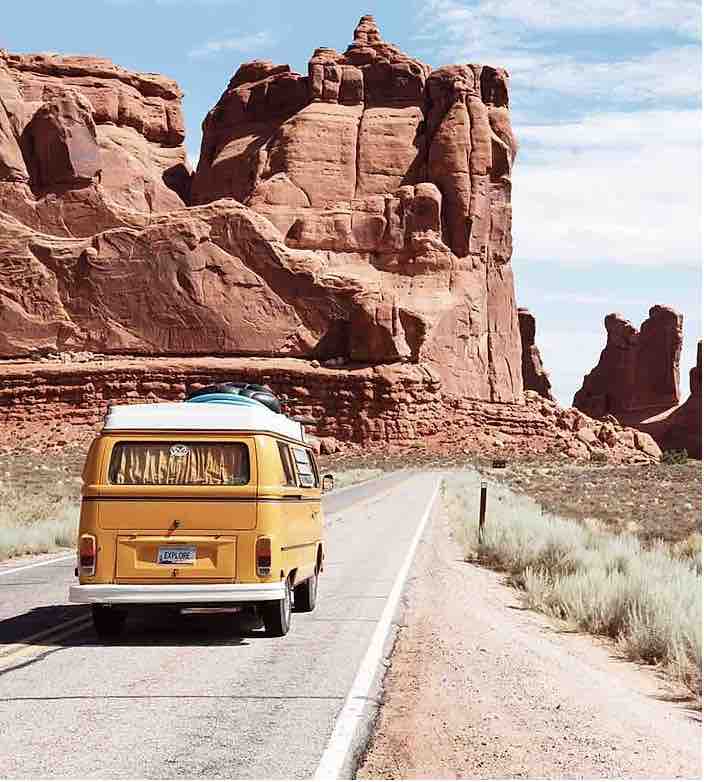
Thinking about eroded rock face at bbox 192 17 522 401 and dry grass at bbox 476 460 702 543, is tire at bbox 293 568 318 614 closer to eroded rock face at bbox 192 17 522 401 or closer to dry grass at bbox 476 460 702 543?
dry grass at bbox 476 460 702 543

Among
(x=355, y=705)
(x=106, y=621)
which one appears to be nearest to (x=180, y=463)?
(x=106, y=621)

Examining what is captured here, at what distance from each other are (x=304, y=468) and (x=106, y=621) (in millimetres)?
3416

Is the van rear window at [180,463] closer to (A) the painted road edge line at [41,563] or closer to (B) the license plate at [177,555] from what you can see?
(B) the license plate at [177,555]

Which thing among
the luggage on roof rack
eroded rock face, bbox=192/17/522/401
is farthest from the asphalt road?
eroded rock face, bbox=192/17/522/401

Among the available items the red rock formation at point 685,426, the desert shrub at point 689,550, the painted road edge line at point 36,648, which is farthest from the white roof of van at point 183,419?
the red rock formation at point 685,426

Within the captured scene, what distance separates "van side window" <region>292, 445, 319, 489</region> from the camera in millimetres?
13242

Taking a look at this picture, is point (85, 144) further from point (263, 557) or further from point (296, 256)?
point (263, 557)

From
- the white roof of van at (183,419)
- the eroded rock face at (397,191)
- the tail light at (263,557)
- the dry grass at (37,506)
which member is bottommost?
the dry grass at (37,506)

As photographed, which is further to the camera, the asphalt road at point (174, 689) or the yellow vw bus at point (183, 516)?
the yellow vw bus at point (183, 516)

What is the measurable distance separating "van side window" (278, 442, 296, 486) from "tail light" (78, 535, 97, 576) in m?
2.13

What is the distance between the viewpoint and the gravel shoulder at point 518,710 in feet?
21.9

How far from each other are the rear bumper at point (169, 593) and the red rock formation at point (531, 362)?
403 ft

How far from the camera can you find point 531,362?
136 metres

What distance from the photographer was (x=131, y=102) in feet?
349
